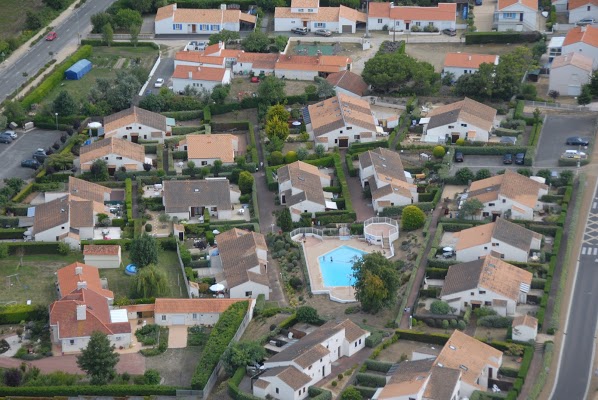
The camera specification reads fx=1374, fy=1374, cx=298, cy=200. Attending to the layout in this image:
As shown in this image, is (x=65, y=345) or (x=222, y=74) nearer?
(x=65, y=345)

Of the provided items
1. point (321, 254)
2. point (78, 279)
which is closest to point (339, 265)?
point (321, 254)

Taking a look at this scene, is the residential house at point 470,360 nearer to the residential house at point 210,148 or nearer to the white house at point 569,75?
the residential house at point 210,148

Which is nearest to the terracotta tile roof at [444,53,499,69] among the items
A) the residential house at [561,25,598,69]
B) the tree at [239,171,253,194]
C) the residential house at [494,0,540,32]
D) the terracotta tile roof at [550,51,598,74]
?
the terracotta tile roof at [550,51,598,74]

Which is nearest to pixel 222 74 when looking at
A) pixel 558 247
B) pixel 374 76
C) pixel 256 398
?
pixel 374 76

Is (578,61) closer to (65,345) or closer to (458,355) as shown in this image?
(458,355)

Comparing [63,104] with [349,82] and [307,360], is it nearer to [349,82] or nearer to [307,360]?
[349,82]

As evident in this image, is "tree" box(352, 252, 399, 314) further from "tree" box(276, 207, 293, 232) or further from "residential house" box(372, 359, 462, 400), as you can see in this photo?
"tree" box(276, 207, 293, 232)
